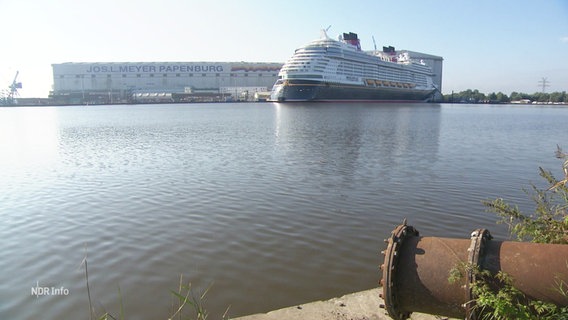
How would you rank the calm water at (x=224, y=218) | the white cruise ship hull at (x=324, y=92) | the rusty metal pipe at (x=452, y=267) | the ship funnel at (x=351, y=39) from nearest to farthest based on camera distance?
the rusty metal pipe at (x=452, y=267)
the calm water at (x=224, y=218)
the white cruise ship hull at (x=324, y=92)
the ship funnel at (x=351, y=39)

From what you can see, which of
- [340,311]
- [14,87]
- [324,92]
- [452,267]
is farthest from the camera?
[14,87]

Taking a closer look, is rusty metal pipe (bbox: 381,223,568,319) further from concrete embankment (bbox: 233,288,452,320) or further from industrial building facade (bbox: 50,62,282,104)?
industrial building facade (bbox: 50,62,282,104)

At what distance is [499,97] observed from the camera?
565 ft

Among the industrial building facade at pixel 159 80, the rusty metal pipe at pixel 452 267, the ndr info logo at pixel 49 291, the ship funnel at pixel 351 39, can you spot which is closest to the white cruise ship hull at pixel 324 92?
the ship funnel at pixel 351 39

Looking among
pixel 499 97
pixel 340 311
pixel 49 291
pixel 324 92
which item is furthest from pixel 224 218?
pixel 499 97

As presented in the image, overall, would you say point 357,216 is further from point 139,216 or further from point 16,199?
point 16,199

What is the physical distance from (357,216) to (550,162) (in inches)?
479

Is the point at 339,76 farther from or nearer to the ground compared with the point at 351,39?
nearer to the ground

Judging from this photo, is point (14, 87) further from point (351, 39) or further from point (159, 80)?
point (351, 39)

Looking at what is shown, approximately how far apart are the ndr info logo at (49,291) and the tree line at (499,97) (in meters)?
180

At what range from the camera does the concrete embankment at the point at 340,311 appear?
4.34 m

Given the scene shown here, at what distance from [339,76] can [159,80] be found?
82.5 metres

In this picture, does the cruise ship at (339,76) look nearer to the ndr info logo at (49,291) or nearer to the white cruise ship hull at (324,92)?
the white cruise ship hull at (324,92)

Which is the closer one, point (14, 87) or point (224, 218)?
point (224, 218)
